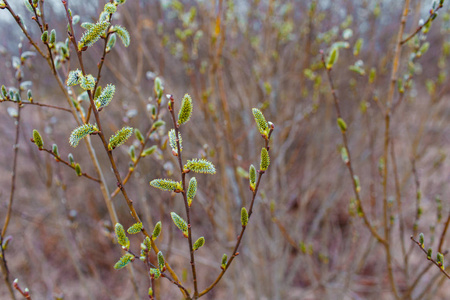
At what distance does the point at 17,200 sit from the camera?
15.9 ft

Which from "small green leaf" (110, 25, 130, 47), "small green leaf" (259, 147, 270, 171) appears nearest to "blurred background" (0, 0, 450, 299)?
"small green leaf" (110, 25, 130, 47)

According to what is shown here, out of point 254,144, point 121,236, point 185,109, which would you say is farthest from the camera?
point 254,144

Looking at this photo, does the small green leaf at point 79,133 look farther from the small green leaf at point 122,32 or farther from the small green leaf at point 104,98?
the small green leaf at point 122,32

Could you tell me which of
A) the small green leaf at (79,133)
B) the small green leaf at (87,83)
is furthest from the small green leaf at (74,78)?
the small green leaf at (79,133)

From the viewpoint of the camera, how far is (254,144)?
3.11 meters

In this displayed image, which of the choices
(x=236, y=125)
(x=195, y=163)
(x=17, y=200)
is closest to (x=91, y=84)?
(x=195, y=163)

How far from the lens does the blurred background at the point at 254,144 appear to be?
2311mm

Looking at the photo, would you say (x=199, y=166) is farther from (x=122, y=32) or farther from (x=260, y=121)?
(x=122, y=32)

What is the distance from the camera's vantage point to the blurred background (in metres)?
2.31

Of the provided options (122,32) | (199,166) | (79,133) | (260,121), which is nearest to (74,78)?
(79,133)

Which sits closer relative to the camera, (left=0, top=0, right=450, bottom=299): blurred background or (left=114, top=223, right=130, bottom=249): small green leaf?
(left=114, top=223, right=130, bottom=249): small green leaf

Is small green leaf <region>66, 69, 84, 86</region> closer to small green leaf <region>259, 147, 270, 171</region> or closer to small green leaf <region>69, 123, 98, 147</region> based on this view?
small green leaf <region>69, 123, 98, 147</region>

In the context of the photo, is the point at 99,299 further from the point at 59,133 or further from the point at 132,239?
the point at 59,133

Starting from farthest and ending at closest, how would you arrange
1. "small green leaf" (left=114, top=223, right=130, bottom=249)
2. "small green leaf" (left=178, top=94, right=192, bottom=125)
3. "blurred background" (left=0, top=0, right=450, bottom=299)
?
"blurred background" (left=0, top=0, right=450, bottom=299), "small green leaf" (left=114, top=223, right=130, bottom=249), "small green leaf" (left=178, top=94, right=192, bottom=125)
